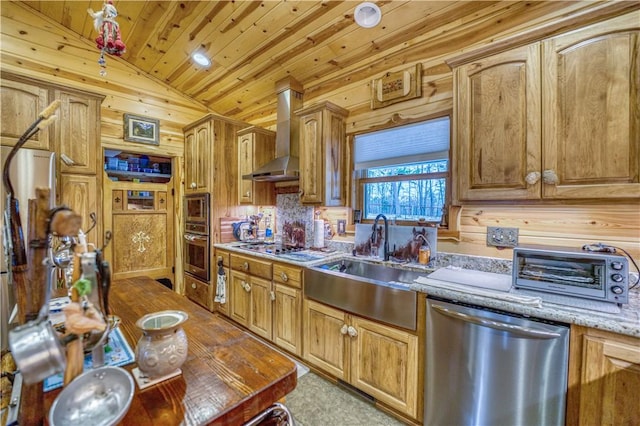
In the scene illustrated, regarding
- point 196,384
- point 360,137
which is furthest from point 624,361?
point 360,137

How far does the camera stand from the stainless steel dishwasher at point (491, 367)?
1.23m

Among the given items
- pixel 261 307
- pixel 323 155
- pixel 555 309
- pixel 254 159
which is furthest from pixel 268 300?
pixel 555 309

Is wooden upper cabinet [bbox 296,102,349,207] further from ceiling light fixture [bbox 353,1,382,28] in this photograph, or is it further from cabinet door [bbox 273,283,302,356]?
cabinet door [bbox 273,283,302,356]

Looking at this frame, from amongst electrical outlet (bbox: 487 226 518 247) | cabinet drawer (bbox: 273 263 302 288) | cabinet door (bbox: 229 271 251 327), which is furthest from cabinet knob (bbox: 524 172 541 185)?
cabinet door (bbox: 229 271 251 327)

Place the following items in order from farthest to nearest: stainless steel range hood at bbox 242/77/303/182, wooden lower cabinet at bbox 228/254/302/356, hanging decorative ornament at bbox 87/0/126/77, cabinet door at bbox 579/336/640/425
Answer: stainless steel range hood at bbox 242/77/303/182 < wooden lower cabinet at bbox 228/254/302/356 < hanging decorative ornament at bbox 87/0/126/77 < cabinet door at bbox 579/336/640/425

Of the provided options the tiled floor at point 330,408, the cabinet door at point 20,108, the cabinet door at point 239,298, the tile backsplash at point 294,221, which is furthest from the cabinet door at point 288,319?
the cabinet door at point 20,108

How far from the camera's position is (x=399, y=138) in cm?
242

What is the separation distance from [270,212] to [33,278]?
10.1ft

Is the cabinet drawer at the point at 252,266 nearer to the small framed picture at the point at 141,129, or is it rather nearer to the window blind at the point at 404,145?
the window blind at the point at 404,145

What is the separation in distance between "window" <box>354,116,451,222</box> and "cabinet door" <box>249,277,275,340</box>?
116 centimetres

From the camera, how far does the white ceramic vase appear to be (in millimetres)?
777

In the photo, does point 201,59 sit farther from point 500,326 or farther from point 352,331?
point 500,326

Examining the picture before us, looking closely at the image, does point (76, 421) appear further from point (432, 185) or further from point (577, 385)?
point (432, 185)

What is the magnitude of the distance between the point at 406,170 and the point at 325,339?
4.99 ft
